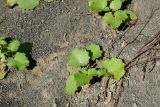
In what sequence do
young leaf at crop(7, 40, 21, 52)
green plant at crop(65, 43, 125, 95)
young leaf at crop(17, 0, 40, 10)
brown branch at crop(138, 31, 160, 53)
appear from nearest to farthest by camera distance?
1. green plant at crop(65, 43, 125, 95)
2. brown branch at crop(138, 31, 160, 53)
3. young leaf at crop(7, 40, 21, 52)
4. young leaf at crop(17, 0, 40, 10)

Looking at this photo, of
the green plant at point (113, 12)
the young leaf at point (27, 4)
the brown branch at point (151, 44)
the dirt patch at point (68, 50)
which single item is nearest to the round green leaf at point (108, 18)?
the green plant at point (113, 12)

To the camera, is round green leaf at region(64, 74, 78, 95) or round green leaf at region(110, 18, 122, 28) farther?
round green leaf at region(110, 18, 122, 28)

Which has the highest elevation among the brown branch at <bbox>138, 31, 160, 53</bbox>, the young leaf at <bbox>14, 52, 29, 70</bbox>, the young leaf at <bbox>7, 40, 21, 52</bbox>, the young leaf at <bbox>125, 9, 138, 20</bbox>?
the young leaf at <bbox>125, 9, 138, 20</bbox>

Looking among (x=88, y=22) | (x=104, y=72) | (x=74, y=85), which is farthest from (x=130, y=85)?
(x=88, y=22)

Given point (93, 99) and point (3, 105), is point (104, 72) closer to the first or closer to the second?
point (93, 99)

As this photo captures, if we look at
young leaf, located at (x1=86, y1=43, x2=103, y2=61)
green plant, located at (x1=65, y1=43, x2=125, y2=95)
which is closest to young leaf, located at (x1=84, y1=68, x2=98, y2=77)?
green plant, located at (x1=65, y1=43, x2=125, y2=95)

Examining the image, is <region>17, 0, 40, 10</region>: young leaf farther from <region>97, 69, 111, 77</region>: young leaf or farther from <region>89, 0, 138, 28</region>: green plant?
<region>97, 69, 111, 77</region>: young leaf

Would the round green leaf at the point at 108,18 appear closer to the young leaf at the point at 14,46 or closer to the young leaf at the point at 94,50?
the young leaf at the point at 94,50

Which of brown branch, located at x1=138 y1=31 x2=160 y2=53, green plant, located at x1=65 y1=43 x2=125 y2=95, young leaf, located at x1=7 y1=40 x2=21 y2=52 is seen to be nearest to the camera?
green plant, located at x1=65 y1=43 x2=125 y2=95
